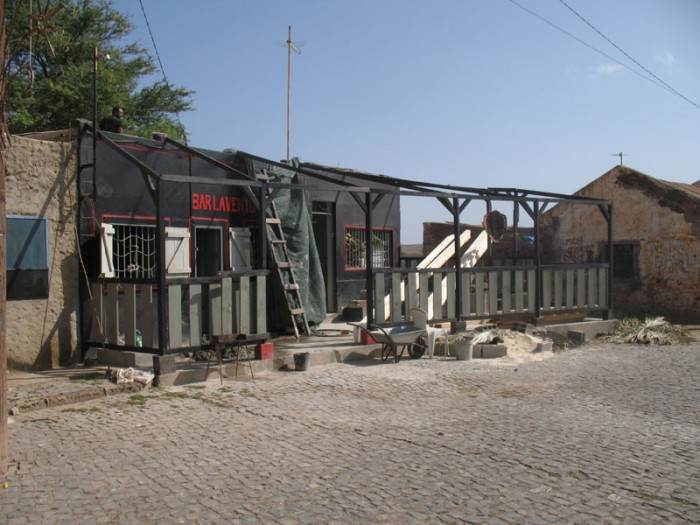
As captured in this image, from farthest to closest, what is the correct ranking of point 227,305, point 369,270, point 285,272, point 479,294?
1. point 479,294
2. point 285,272
3. point 369,270
4. point 227,305

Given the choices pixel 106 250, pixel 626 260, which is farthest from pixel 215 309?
pixel 626 260

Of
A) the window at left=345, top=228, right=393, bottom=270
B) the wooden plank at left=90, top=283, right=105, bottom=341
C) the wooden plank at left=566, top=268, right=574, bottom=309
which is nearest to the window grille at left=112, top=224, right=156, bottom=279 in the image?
the wooden plank at left=90, top=283, right=105, bottom=341

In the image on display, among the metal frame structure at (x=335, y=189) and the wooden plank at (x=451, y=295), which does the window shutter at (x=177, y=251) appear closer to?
the metal frame structure at (x=335, y=189)

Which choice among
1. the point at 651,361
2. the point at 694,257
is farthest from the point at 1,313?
the point at 694,257

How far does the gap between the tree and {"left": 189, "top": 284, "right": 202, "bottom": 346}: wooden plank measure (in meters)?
13.3

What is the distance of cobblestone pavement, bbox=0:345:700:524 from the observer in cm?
454

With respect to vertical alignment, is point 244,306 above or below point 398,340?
above

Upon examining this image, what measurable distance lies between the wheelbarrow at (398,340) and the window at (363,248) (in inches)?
190

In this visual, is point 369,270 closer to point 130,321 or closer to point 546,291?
point 130,321

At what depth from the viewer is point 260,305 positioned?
984 cm

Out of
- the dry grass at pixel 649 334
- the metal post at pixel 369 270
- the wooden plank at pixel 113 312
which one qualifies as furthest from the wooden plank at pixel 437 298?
the wooden plank at pixel 113 312

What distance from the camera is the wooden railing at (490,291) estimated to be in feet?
39.3

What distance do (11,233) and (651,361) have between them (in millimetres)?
10008

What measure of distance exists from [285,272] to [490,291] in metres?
4.11
